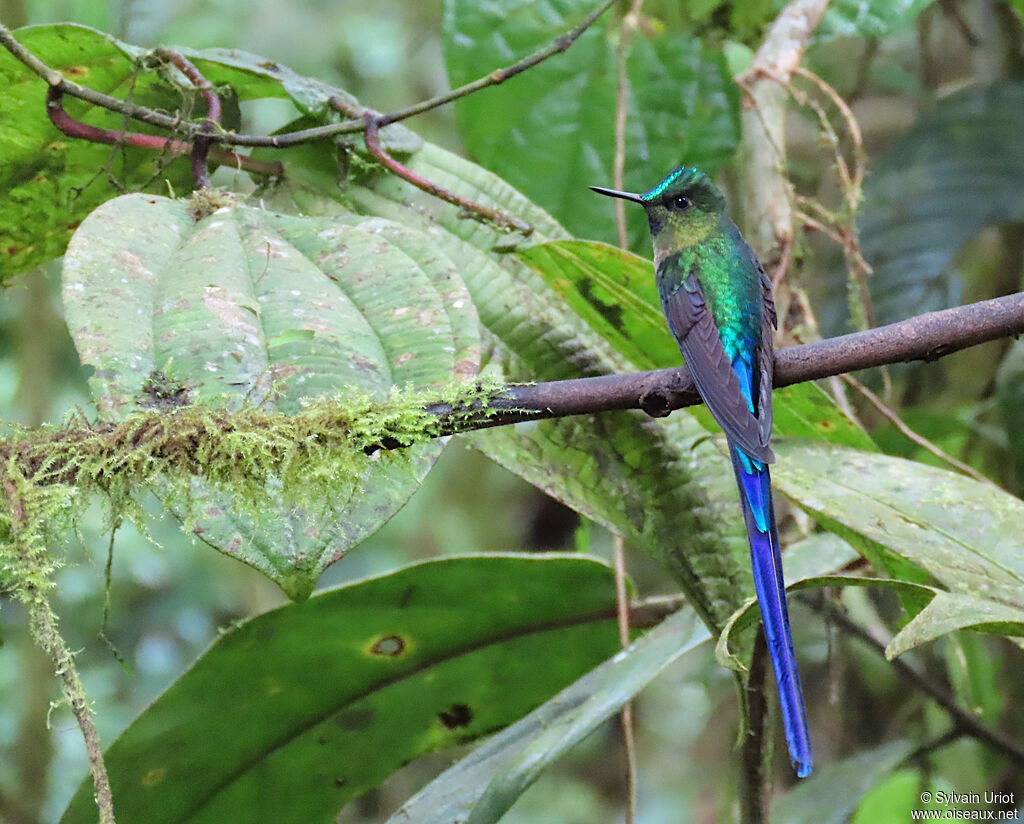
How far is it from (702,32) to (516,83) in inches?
16.6

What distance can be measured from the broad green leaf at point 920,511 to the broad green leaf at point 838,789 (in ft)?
3.10

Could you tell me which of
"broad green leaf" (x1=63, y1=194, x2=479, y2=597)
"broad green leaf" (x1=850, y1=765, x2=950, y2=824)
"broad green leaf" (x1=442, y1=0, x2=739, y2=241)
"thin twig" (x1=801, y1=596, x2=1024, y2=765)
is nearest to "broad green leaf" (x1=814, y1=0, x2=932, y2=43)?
"broad green leaf" (x1=442, y1=0, x2=739, y2=241)

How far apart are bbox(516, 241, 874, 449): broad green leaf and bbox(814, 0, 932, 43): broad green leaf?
2.93 ft

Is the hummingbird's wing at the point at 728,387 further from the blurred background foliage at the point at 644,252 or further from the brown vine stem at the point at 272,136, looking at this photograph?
the blurred background foliage at the point at 644,252

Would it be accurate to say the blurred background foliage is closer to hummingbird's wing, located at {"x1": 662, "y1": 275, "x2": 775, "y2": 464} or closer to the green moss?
the green moss

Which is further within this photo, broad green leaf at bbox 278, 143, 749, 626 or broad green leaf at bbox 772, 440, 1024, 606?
broad green leaf at bbox 278, 143, 749, 626

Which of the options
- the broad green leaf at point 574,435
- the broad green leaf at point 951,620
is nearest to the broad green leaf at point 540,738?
the broad green leaf at point 574,435

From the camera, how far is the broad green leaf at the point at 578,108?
6.22 feet

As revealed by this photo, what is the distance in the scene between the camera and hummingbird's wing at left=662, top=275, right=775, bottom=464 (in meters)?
1.13

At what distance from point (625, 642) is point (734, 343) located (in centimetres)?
51

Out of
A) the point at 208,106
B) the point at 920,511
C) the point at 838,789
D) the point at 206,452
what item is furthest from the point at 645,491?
the point at 838,789

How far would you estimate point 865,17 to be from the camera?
192 cm

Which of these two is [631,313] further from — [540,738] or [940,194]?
[940,194]

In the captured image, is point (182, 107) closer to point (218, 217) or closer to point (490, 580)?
point (218, 217)
